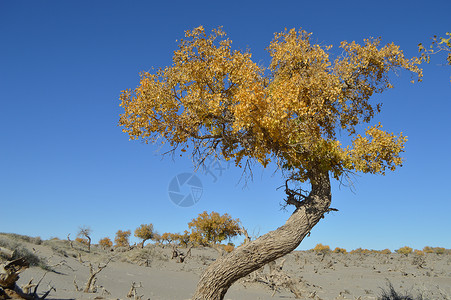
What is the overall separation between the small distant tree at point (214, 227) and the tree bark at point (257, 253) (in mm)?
31471

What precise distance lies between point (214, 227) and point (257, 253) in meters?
32.1

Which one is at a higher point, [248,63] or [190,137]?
[248,63]

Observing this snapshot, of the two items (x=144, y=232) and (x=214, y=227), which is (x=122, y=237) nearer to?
(x=144, y=232)

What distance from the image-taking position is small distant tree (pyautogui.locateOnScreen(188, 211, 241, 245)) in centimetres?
4084

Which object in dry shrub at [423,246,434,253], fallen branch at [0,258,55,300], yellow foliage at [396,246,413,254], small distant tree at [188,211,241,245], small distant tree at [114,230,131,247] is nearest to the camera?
fallen branch at [0,258,55,300]

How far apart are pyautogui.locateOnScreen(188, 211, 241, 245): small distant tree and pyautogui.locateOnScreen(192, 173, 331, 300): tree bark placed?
103ft

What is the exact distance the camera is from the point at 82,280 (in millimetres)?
17344

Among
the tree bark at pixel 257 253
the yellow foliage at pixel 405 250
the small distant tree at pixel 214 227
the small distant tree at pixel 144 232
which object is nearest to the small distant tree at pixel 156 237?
the small distant tree at pixel 144 232

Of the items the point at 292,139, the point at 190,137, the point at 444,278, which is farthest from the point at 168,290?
the point at 444,278

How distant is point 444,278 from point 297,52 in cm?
2060

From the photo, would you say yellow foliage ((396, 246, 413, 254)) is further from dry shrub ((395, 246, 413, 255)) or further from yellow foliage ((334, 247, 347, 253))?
yellow foliage ((334, 247, 347, 253))

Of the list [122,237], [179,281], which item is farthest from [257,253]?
[122,237]

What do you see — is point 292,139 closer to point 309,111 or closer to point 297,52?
point 309,111

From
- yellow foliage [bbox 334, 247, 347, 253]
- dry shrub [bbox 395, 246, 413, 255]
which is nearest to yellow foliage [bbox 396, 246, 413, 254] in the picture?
dry shrub [bbox 395, 246, 413, 255]
